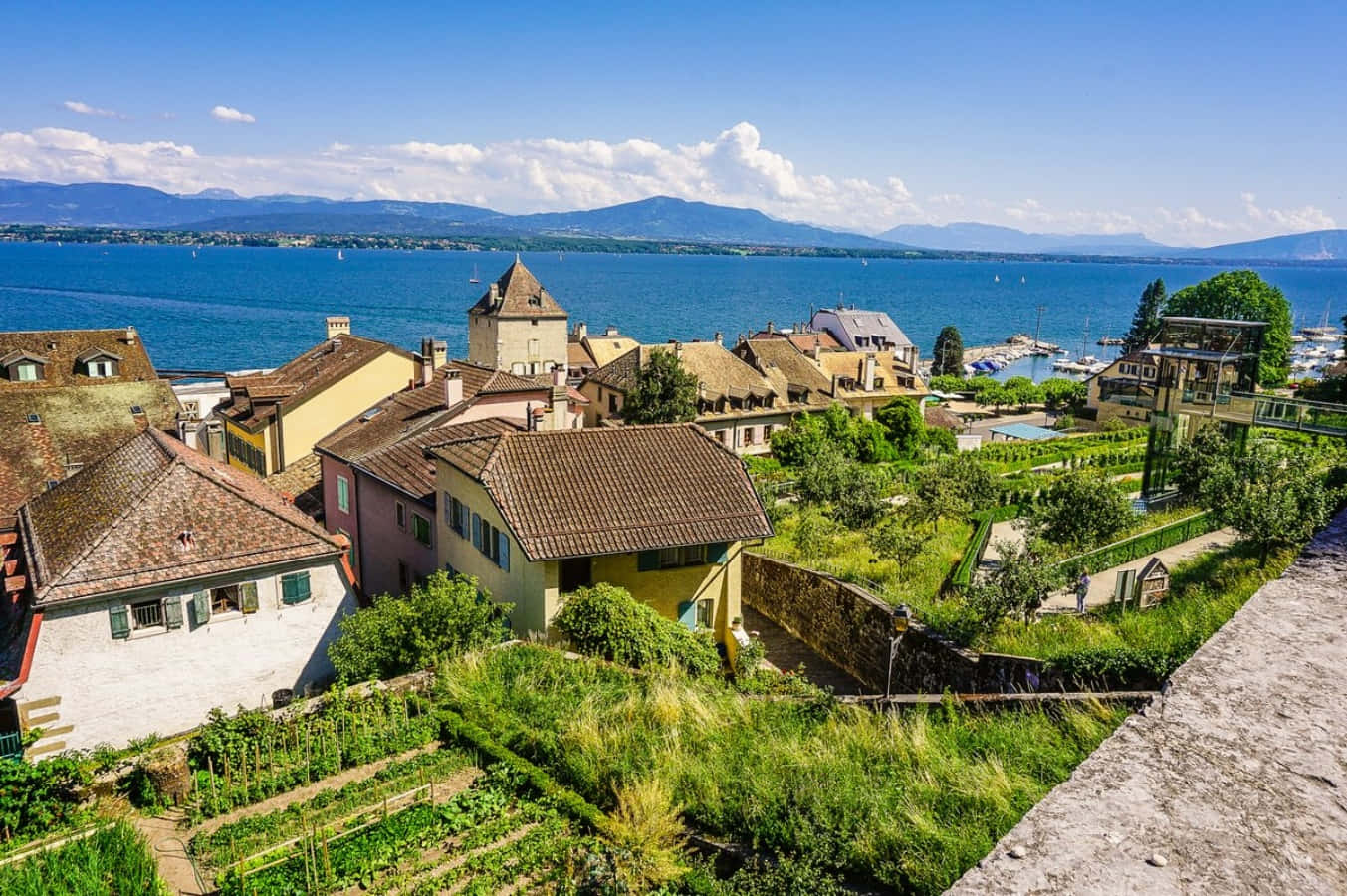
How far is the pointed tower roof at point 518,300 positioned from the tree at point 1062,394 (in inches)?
1970

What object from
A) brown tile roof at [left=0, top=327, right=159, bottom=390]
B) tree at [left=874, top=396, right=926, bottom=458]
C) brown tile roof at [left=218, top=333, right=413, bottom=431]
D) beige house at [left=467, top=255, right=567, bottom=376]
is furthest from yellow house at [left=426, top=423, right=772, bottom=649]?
beige house at [left=467, top=255, right=567, bottom=376]

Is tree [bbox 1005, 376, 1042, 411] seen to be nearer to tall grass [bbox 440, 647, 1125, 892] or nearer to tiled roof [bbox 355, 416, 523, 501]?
tiled roof [bbox 355, 416, 523, 501]

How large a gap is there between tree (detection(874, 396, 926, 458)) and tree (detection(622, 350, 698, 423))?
49.8 feet

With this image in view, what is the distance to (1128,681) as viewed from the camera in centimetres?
1472

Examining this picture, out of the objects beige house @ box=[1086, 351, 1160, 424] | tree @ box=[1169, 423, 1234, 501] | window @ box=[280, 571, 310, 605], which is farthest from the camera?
beige house @ box=[1086, 351, 1160, 424]

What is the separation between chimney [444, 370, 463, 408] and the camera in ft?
106

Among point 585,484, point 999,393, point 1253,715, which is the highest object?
point 1253,715

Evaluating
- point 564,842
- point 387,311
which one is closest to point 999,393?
point 564,842

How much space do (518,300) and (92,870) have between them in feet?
201

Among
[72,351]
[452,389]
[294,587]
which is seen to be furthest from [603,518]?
[72,351]

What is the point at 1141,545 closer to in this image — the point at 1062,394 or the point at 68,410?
the point at 68,410

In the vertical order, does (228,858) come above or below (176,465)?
below

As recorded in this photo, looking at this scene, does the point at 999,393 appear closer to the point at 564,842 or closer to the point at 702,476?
the point at 702,476

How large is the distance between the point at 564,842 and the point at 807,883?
3.75 m
